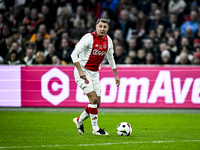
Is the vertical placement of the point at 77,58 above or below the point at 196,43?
below

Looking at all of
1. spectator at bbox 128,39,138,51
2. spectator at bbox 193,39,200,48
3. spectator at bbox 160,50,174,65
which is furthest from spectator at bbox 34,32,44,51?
spectator at bbox 193,39,200,48

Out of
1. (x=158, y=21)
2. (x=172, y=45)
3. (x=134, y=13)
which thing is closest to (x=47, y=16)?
(x=134, y=13)

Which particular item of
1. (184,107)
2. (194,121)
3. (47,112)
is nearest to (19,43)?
(47,112)

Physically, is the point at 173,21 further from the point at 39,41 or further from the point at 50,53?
the point at 39,41

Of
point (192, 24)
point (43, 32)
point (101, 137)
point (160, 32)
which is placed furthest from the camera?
point (43, 32)

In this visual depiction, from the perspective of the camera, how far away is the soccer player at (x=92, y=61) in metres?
7.42

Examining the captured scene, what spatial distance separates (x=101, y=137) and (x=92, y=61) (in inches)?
59.6

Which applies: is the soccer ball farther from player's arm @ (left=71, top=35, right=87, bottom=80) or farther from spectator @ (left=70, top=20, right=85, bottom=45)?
spectator @ (left=70, top=20, right=85, bottom=45)

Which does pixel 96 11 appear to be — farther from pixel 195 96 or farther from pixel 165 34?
pixel 195 96

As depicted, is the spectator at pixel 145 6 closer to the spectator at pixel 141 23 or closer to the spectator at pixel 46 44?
the spectator at pixel 141 23

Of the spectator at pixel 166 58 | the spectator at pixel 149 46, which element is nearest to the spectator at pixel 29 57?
the spectator at pixel 149 46

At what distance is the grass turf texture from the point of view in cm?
630

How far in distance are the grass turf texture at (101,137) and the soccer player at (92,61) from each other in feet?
1.44

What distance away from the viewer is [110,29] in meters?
15.1
